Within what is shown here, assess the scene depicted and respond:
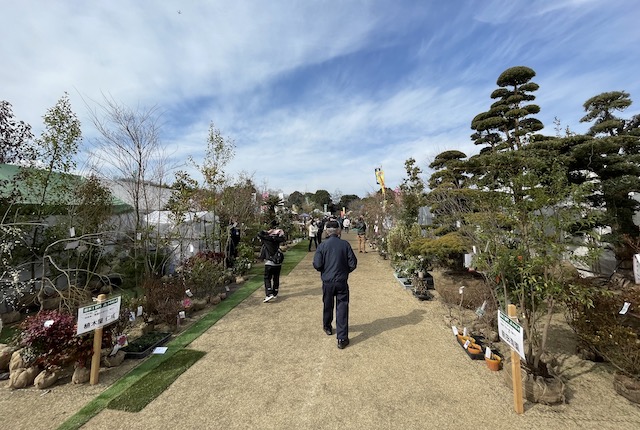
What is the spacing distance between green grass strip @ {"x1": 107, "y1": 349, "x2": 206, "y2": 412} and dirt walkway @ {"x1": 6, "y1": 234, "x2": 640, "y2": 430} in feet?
0.29

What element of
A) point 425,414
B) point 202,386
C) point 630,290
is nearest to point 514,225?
point 630,290

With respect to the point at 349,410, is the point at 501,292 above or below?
above

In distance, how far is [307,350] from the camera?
3797 mm

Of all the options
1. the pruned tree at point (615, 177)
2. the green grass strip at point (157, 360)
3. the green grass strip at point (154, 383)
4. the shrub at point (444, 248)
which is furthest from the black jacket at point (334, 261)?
the pruned tree at point (615, 177)

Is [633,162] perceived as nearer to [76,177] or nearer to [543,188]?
[543,188]

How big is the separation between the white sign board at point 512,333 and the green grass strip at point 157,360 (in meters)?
3.73

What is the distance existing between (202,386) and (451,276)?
606 cm

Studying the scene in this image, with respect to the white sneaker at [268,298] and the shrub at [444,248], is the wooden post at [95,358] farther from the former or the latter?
the shrub at [444,248]

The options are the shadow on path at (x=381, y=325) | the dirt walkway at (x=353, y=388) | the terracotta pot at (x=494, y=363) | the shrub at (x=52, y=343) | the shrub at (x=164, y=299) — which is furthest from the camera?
the shrub at (x=164, y=299)

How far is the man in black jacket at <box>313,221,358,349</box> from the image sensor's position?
3881 mm

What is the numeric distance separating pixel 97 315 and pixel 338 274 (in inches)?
109

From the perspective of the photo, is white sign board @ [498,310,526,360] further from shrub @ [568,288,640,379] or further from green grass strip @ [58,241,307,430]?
green grass strip @ [58,241,307,430]

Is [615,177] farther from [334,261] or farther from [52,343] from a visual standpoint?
[52,343]

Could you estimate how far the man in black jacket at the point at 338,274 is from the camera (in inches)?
153
